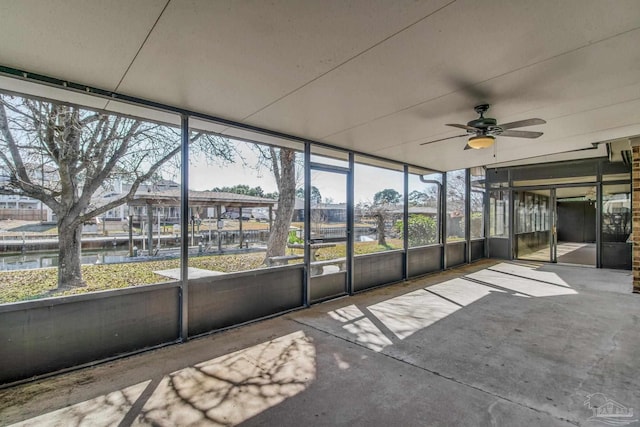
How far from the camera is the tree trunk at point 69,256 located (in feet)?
8.89

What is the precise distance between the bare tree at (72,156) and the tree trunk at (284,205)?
1321 millimetres

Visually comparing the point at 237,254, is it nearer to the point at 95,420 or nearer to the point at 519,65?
the point at 95,420

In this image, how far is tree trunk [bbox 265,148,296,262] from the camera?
168 inches

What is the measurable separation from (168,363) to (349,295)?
2.96 m

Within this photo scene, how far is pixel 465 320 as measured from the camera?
390 centimetres

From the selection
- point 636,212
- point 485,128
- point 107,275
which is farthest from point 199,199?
point 636,212

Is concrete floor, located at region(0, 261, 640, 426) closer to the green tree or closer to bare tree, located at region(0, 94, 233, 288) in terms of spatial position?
bare tree, located at region(0, 94, 233, 288)

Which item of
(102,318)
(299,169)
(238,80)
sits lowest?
(102,318)

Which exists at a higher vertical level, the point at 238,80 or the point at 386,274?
the point at 238,80

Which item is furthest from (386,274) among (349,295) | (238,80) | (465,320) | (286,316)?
(238,80)

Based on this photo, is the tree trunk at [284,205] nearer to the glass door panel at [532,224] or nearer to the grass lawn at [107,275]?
the grass lawn at [107,275]

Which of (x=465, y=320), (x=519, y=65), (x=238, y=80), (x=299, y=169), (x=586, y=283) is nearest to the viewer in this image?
(x=519, y=65)

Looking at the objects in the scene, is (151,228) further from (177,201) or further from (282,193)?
(282,193)

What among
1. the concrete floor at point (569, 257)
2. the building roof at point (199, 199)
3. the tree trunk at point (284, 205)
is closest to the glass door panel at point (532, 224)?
the concrete floor at point (569, 257)
